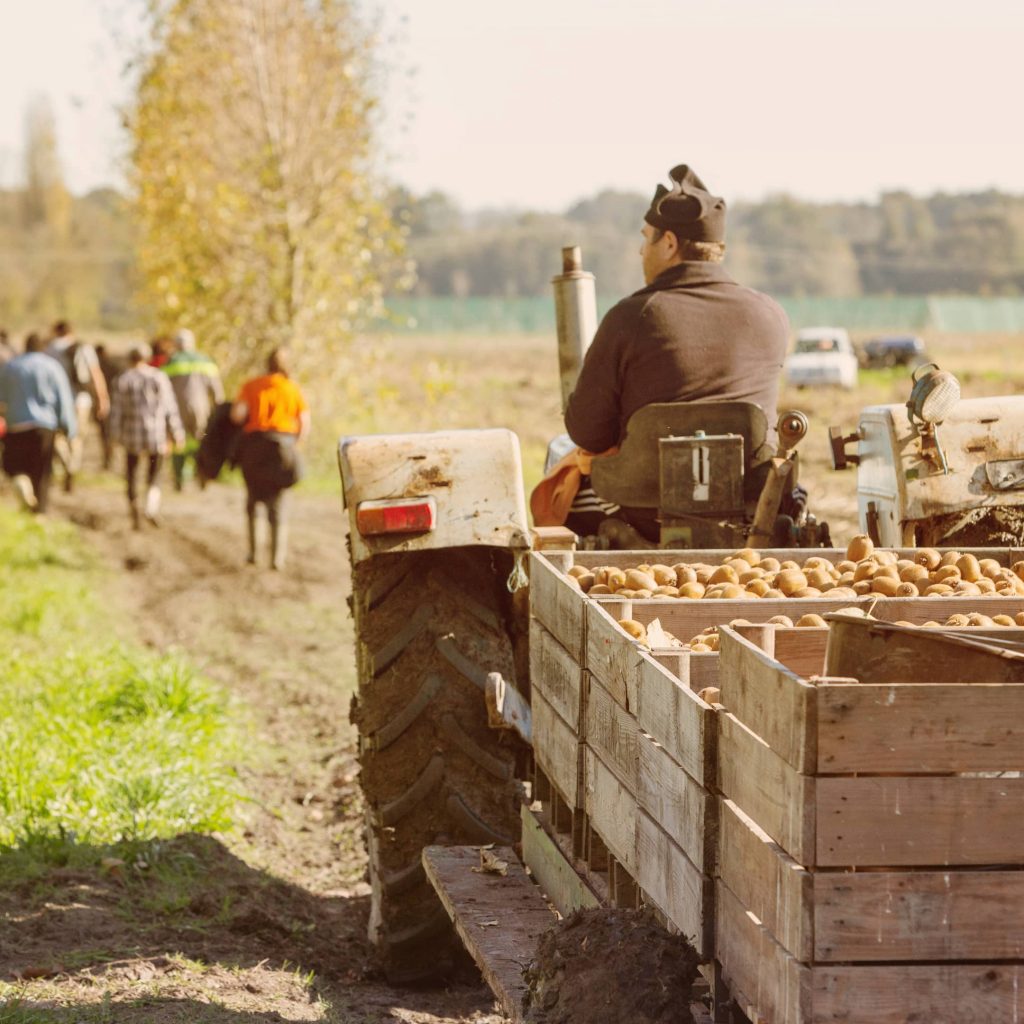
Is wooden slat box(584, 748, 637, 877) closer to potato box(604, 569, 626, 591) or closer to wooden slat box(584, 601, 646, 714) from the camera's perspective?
wooden slat box(584, 601, 646, 714)

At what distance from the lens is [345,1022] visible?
4.49 m

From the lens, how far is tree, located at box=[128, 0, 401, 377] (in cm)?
2064

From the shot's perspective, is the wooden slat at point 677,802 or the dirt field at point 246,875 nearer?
the wooden slat at point 677,802

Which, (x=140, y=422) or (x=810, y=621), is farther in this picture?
(x=140, y=422)

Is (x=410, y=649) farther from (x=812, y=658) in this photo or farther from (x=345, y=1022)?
(x=812, y=658)

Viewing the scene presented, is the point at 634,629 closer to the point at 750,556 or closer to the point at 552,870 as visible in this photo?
the point at 552,870

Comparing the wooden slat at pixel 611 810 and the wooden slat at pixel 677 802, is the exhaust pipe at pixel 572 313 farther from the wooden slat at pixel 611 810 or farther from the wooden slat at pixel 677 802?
the wooden slat at pixel 677 802

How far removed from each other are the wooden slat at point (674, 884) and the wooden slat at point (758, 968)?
0.08 ft

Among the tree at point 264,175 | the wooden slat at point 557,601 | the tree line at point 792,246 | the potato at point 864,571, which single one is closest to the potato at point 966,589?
the potato at point 864,571

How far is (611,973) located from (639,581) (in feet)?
4.67

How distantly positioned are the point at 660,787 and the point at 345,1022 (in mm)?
1704

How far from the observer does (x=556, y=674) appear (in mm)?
4098

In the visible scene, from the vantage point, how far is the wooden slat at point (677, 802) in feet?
9.70

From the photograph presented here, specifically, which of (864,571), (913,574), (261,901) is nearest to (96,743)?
(261,901)
